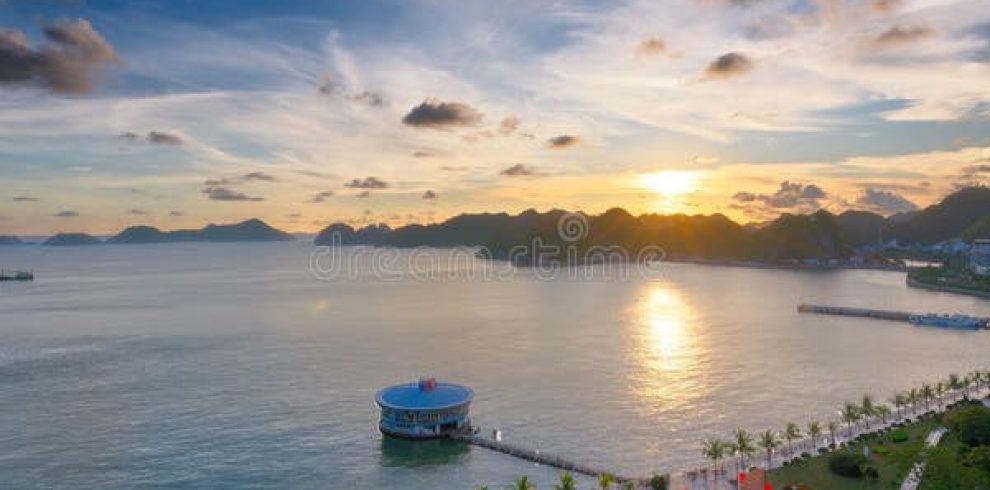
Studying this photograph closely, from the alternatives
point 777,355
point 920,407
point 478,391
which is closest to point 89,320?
point 478,391

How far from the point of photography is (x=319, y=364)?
114 m

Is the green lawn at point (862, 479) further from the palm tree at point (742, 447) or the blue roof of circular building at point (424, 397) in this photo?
the blue roof of circular building at point (424, 397)

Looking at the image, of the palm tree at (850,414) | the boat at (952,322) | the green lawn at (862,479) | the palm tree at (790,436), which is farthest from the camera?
the boat at (952,322)

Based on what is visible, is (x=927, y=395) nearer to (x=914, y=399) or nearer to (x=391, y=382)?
(x=914, y=399)

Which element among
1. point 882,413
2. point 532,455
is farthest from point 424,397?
point 882,413

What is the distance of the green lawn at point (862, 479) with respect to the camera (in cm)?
5591

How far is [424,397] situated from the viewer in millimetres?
78750

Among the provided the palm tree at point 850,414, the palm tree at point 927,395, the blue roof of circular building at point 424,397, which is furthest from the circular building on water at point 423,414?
the palm tree at point 927,395

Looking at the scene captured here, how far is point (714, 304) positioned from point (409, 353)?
10398 cm

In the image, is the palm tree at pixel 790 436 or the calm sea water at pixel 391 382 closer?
the palm tree at pixel 790 436

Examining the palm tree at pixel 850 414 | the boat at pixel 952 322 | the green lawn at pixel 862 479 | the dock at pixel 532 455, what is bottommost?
the dock at pixel 532 455

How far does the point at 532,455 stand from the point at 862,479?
28184 mm

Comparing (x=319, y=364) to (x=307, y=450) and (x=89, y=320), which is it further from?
(x=89, y=320)

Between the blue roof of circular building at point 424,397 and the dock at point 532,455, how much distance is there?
11.7ft
